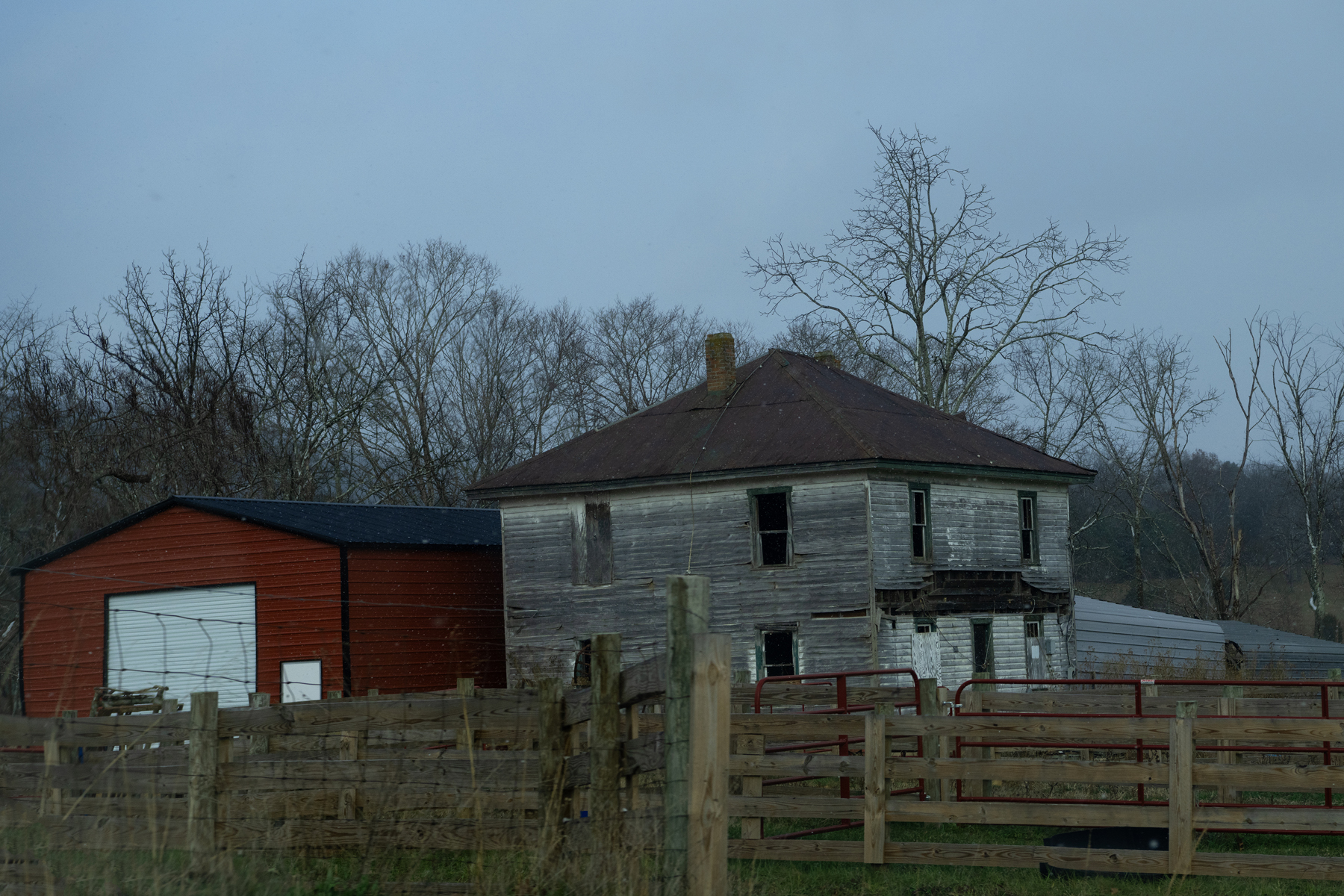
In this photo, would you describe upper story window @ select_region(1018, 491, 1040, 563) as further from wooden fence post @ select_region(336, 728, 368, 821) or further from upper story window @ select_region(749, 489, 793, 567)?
wooden fence post @ select_region(336, 728, 368, 821)

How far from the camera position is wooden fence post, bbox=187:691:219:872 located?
25.2 ft

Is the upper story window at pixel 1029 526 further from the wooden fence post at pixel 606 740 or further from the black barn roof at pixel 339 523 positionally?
the wooden fence post at pixel 606 740

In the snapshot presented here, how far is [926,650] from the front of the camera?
1125 inches

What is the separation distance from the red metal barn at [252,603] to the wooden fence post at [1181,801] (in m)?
20.5

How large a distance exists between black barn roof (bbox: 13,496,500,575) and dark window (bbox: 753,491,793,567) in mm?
7650

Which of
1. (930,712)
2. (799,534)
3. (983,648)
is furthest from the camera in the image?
(983,648)

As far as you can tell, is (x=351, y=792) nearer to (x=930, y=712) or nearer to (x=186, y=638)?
(x=930, y=712)


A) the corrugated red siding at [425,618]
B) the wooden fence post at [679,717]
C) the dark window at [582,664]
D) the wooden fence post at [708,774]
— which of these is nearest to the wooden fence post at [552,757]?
the wooden fence post at [679,717]

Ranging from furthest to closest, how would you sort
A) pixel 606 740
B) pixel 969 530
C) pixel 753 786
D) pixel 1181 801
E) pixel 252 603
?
pixel 969 530
pixel 252 603
pixel 753 786
pixel 1181 801
pixel 606 740

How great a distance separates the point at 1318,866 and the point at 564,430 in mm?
54573

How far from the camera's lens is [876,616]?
27.7 metres

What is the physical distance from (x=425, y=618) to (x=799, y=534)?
30.5 feet

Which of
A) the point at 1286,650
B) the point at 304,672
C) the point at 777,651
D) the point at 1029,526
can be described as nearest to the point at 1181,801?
the point at 777,651

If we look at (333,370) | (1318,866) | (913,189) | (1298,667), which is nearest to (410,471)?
(333,370)
